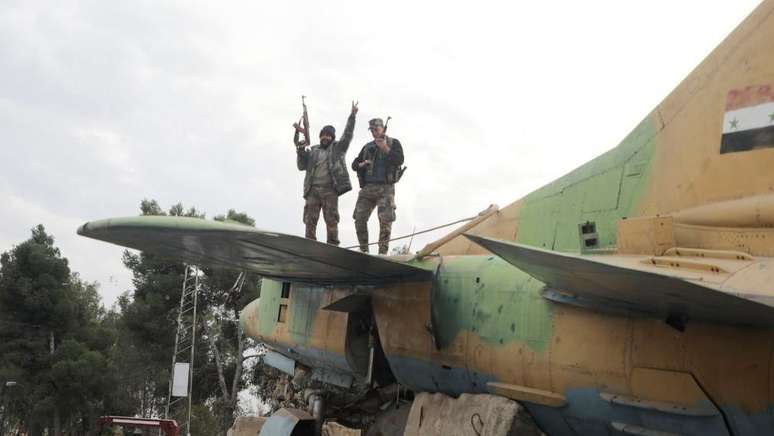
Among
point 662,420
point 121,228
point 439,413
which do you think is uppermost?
point 121,228

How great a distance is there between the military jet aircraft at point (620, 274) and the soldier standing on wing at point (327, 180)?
2.20m

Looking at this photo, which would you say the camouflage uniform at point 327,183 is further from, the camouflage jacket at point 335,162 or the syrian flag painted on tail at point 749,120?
the syrian flag painted on tail at point 749,120

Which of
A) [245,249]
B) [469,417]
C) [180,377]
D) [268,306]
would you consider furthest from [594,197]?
[180,377]

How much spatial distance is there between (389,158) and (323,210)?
3.97ft

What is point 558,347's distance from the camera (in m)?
5.04

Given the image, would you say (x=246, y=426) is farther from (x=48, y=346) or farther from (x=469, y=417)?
(x=48, y=346)

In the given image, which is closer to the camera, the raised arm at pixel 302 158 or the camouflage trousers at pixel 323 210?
the camouflage trousers at pixel 323 210

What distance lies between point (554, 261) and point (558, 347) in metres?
1.65

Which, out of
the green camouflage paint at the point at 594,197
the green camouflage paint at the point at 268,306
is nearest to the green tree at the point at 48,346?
the green camouflage paint at the point at 268,306

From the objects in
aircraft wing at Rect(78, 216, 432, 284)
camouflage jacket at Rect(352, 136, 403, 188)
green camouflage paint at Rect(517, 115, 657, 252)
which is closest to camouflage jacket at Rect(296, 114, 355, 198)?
camouflage jacket at Rect(352, 136, 403, 188)

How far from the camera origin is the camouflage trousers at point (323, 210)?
8875mm

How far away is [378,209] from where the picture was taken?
878cm

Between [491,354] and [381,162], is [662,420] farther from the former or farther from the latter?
[381,162]

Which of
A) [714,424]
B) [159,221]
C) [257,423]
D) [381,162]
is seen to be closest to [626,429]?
[714,424]
